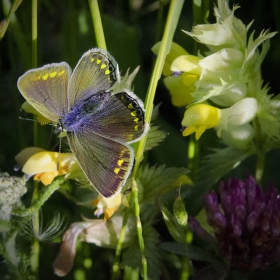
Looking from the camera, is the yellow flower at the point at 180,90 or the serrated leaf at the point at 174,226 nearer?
the serrated leaf at the point at 174,226

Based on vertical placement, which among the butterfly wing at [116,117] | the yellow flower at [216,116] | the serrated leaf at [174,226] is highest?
the butterfly wing at [116,117]

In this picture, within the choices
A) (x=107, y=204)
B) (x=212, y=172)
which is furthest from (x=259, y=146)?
(x=107, y=204)

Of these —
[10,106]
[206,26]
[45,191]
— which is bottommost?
[10,106]

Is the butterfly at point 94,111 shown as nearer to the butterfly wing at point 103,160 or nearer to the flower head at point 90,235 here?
the butterfly wing at point 103,160

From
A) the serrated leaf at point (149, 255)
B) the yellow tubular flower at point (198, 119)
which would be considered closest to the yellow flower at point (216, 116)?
the yellow tubular flower at point (198, 119)

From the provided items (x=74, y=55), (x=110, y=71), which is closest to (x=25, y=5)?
(x=74, y=55)

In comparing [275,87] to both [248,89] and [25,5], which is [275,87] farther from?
[25,5]
